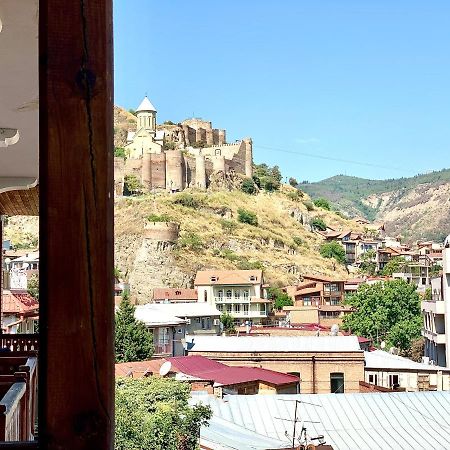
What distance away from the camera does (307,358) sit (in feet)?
73.2

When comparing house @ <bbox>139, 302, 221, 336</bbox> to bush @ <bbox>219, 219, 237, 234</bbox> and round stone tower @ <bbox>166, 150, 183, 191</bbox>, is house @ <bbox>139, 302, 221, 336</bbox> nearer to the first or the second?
bush @ <bbox>219, 219, 237, 234</bbox>

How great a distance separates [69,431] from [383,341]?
39.8 meters

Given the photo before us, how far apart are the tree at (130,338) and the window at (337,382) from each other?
6.40 metres

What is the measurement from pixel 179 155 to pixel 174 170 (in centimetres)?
137

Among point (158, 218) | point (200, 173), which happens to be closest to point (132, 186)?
point (200, 173)

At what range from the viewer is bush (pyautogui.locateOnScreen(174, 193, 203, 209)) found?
64188mm

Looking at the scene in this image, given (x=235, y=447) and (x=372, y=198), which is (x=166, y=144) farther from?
(x=372, y=198)

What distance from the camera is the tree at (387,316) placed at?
3934 cm

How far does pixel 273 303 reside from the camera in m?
49.9

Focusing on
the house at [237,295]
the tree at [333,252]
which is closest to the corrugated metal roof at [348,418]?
the house at [237,295]

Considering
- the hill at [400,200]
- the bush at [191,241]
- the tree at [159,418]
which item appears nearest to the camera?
Answer: the tree at [159,418]

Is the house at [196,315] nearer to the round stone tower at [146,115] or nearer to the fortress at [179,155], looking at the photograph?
the fortress at [179,155]

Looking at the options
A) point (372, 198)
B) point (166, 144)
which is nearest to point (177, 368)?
point (166, 144)

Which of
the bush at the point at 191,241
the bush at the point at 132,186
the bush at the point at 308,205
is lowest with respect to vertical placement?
the bush at the point at 191,241
